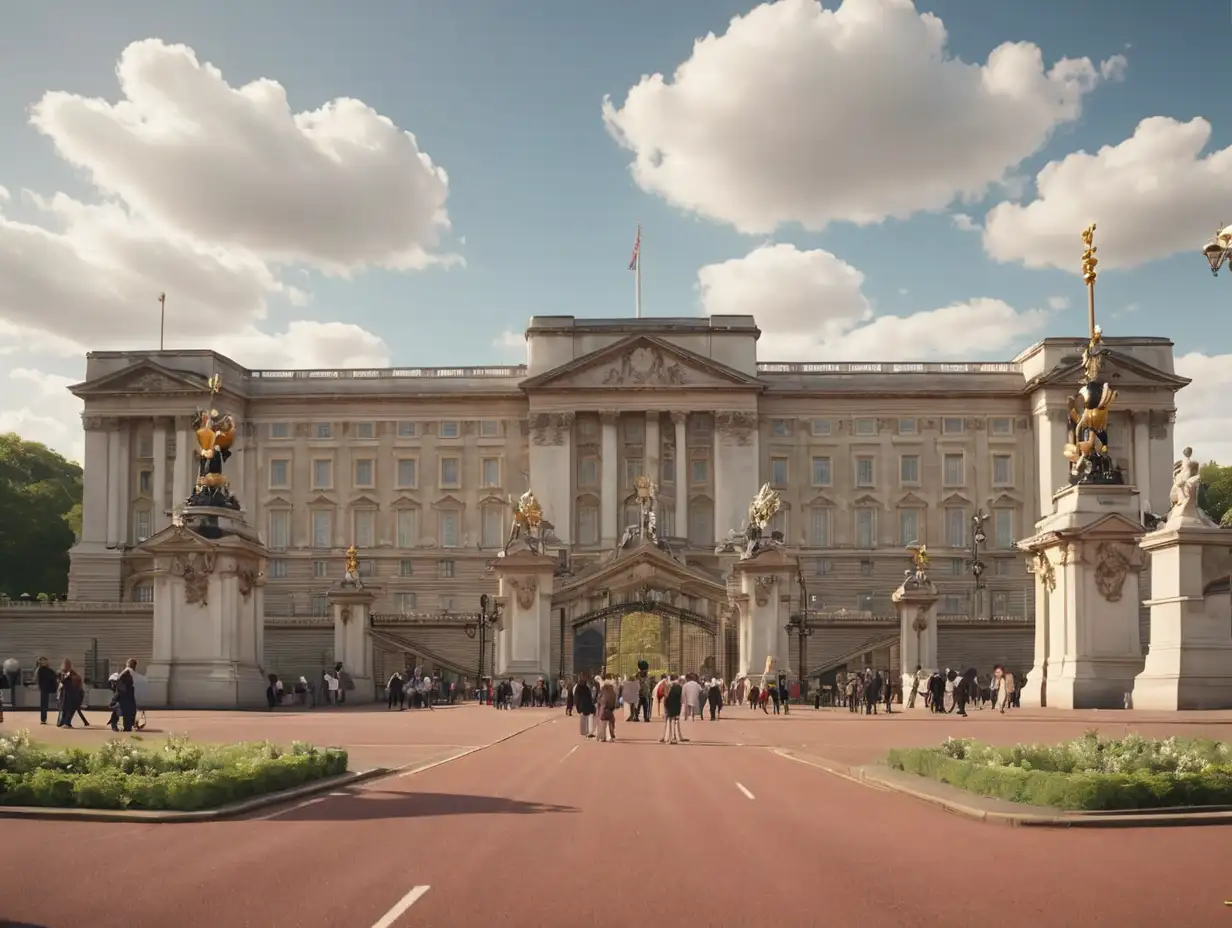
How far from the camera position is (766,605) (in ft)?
179

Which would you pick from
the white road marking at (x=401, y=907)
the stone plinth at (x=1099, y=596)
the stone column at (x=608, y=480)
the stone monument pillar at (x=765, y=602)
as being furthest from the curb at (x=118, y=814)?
the stone column at (x=608, y=480)

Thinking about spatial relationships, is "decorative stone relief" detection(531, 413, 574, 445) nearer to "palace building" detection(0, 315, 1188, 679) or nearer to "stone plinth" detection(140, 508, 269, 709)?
"palace building" detection(0, 315, 1188, 679)

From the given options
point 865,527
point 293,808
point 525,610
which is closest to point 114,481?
point 865,527

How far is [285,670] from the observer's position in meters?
61.5

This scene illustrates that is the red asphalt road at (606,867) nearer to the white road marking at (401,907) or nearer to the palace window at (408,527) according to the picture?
the white road marking at (401,907)

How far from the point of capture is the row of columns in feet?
337

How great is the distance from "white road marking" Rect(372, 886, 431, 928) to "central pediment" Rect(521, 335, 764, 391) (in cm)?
9056

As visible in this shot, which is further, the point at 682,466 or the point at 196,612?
the point at 682,466

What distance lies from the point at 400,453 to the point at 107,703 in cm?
5921

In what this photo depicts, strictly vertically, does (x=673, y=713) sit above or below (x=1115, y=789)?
below

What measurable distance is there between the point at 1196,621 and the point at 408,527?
76033 mm

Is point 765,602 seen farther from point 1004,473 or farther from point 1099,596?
point 1004,473

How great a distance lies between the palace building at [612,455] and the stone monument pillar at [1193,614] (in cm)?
6317

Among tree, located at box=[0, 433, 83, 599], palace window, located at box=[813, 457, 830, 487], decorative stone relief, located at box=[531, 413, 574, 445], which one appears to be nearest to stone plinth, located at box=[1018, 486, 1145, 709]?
decorative stone relief, located at box=[531, 413, 574, 445]
